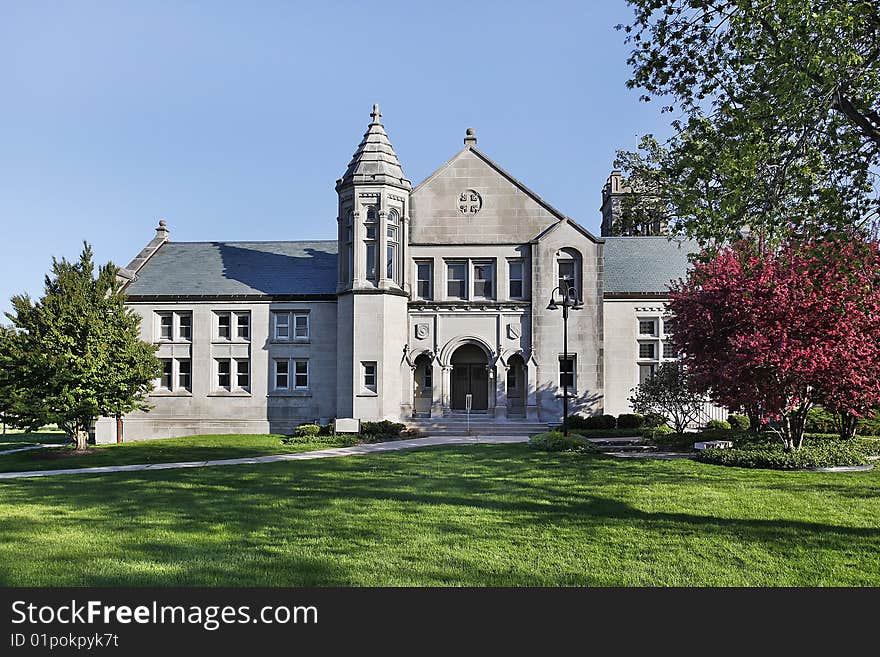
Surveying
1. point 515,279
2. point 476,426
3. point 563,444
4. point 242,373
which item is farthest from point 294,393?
point 563,444

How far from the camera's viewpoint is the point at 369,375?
3102 centimetres

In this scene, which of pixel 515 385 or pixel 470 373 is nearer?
pixel 515 385

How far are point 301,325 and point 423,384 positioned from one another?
21.9 ft

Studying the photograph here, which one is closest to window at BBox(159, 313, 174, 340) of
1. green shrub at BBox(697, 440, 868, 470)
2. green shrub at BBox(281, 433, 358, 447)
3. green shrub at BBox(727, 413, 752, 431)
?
green shrub at BBox(281, 433, 358, 447)

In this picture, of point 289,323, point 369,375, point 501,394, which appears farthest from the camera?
point 289,323

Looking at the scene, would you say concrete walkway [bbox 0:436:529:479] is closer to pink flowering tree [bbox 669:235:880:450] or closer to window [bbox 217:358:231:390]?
pink flowering tree [bbox 669:235:880:450]

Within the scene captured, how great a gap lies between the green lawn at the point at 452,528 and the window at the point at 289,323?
53.3 feet

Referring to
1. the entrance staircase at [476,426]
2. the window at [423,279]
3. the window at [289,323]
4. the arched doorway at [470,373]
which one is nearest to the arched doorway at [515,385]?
the entrance staircase at [476,426]

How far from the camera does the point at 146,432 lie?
33.2 m

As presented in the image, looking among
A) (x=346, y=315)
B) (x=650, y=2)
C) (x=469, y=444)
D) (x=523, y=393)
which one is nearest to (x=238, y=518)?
(x=650, y=2)

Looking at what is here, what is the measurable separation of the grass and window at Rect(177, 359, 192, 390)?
198 inches

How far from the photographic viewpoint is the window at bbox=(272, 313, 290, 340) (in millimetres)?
33344

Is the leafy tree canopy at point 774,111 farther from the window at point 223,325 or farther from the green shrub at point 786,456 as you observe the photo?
the window at point 223,325

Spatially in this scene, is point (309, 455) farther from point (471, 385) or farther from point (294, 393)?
point (471, 385)
